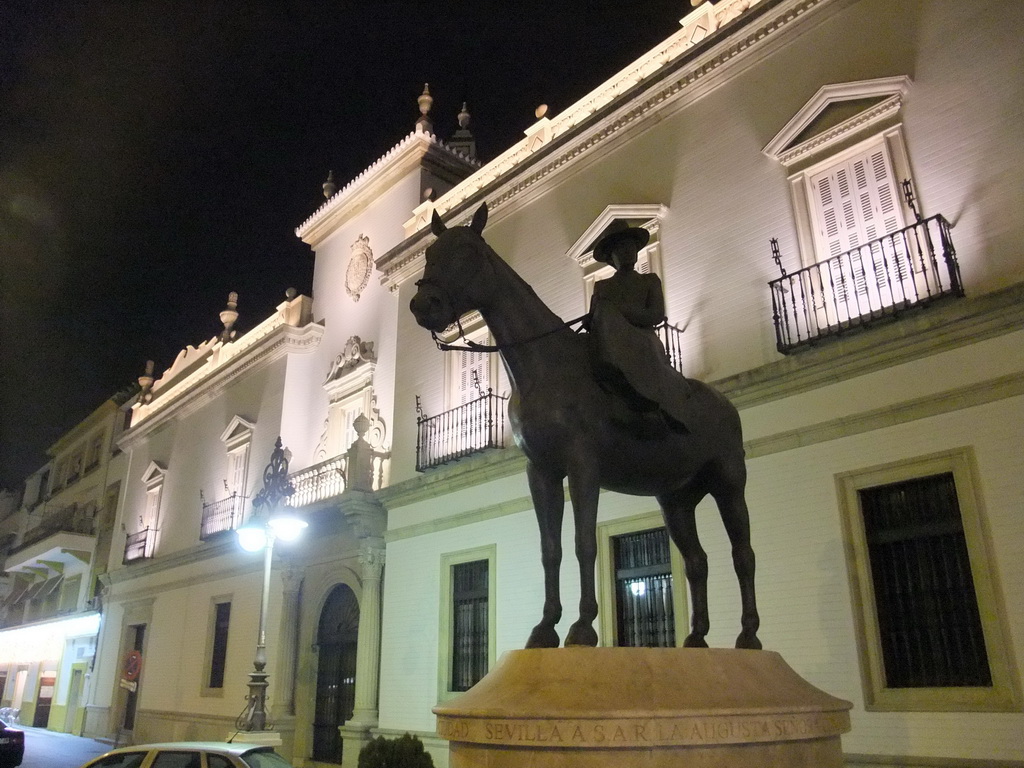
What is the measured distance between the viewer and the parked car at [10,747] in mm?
16844

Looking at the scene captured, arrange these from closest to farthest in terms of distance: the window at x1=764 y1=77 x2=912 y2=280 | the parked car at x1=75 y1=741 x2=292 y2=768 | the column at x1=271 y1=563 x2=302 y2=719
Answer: the parked car at x1=75 y1=741 x2=292 y2=768
the window at x1=764 y1=77 x2=912 y2=280
the column at x1=271 y1=563 x2=302 y2=719

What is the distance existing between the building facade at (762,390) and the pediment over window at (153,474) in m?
8.85

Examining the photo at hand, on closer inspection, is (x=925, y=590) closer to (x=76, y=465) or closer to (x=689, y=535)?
(x=689, y=535)

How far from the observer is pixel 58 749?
74.2ft

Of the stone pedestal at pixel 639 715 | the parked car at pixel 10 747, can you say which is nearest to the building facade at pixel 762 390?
the stone pedestal at pixel 639 715

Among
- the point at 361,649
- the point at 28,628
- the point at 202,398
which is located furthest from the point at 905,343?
the point at 28,628

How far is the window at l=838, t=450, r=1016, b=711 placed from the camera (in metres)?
7.95

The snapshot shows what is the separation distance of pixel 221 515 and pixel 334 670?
6715 mm

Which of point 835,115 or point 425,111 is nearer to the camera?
point 835,115

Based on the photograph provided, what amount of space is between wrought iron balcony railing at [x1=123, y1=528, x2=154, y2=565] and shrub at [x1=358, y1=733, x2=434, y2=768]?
1913 cm

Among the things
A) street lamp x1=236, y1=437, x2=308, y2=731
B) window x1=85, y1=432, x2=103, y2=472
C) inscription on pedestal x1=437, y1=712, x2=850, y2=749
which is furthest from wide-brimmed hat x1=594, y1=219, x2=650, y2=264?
window x1=85, y1=432, x2=103, y2=472

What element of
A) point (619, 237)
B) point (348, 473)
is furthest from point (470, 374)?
point (619, 237)

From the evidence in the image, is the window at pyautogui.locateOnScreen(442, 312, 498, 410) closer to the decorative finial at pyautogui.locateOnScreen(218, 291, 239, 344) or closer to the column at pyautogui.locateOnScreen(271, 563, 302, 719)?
the column at pyautogui.locateOnScreen(271, 563, 302, 719)

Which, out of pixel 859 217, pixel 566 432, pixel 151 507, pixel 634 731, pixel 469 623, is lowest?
pixel 634 731
